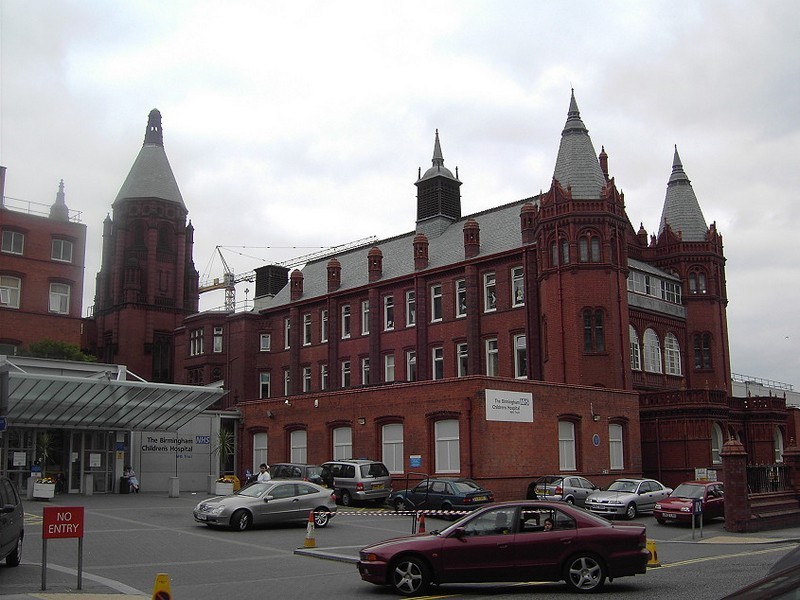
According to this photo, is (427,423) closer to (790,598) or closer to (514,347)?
(514,347)

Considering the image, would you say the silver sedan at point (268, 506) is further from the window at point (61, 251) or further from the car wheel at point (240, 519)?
the window at point (61, 251)

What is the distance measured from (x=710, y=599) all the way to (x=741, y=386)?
71.9 m

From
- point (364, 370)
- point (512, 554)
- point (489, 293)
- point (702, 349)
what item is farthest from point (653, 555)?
point (364, 370)

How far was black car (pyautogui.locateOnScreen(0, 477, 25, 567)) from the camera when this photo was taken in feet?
48.6

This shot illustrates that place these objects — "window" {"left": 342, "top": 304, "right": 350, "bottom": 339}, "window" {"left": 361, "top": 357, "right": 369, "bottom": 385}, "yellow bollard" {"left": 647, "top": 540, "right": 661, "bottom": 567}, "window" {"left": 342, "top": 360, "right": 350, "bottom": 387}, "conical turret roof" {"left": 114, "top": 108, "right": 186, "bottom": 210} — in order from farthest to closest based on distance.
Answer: "conical turret roof" {"left": 114, "top": 108, "right": 186, "bottom": 210}, "window" {"left": 342, "top": 304, "right": 350, "bottom": 339}, "window" {"left": 342, "top": 360, "right": 350, "bottom": 387}, "window" {"left": 361, "top": 357, "right": 369, "bottom": 385}, "yellow bollard" {"left": 647, "top": 540, "right": 661, "bottom": 567}

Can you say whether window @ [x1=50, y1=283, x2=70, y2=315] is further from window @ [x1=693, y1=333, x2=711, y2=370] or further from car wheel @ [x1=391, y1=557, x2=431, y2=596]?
car wheel @ [x1=391, y1=557, x2=431, y2=596]

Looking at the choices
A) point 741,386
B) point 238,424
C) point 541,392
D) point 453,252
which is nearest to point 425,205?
point 453,252

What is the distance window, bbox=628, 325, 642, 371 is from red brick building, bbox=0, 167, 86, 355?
33131mm

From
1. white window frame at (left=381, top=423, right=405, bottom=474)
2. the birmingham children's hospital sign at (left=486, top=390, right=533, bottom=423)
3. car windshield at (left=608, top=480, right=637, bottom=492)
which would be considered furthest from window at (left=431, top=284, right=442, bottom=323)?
car windshield at (left=608, top=480, right=637, bottom=492)

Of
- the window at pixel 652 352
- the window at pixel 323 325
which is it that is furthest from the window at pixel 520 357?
the window at pixel 323 325

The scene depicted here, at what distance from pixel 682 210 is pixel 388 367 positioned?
2113 centimetres

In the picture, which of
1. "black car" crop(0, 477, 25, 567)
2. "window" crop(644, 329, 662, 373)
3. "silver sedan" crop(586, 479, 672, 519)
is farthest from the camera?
"window" crop(644, 329, 662, 373)

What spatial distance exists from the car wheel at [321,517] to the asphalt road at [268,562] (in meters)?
0.22

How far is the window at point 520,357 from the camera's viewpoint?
155ft
